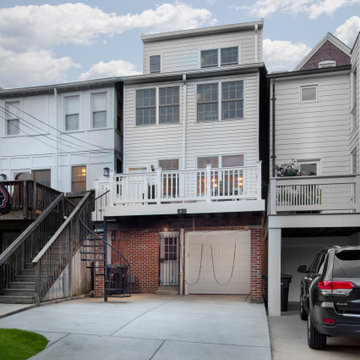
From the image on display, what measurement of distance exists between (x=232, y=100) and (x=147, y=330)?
33.9ft

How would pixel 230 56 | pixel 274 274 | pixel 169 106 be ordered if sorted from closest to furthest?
1. pixel 274 274
2. pixel 169 106
3. pixel 230 56

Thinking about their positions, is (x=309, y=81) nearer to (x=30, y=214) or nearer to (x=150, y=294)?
(x=150, y=294)

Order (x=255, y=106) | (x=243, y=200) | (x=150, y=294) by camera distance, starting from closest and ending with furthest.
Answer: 1. (x=243, y=200)
2. (x=150, y=294)
3. (x=255, y=106)

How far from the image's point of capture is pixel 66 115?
1805cm

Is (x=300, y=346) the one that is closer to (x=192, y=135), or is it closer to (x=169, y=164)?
(x=169, y=164)

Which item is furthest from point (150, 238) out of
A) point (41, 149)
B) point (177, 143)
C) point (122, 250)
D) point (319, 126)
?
point (319, 126)

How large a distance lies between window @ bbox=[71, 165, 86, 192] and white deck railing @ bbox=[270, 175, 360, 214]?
28.4 ft

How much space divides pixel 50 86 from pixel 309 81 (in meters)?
9.99

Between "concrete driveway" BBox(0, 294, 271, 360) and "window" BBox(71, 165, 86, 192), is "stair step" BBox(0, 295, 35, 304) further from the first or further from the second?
"window" BBox(71, 165, 86, 192)

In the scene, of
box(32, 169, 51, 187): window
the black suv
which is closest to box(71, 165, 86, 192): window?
box(32, 169, 51, 187): window

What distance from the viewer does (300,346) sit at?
7.61 metres

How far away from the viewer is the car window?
21.2ft

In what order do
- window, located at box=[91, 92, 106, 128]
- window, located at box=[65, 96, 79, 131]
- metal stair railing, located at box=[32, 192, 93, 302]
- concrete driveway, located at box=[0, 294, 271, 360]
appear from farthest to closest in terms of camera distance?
window, located at box=[65, 96, 79, 131], window, located at box=[91, 92, 106, 128], metal stair railing, located at box=[32, 192, 93, 302], concrete driveway, located at box=[0, 294, 271, 360]

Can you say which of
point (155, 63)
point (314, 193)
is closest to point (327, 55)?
point (155, 63)
